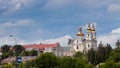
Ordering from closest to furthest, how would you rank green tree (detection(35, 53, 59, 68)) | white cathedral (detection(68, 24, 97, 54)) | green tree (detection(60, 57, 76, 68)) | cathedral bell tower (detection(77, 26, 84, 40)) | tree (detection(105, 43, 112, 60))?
1. green tree (detection(60, 57, 76, 68))
2. green tree (detection(35, 53, 59, 68))
3. tree (detection(105, 43, 112, 60))
4. white cathedral (detection(68, 24, 97, 54))
5. cathedral bell tower (detection(77, 26, 84, 40))

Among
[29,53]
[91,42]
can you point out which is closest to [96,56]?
[91,42]

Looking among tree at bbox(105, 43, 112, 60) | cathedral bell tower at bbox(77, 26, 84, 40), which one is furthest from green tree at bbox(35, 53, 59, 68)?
cathedral bell tower at bbox(77, 26, 84, 40)

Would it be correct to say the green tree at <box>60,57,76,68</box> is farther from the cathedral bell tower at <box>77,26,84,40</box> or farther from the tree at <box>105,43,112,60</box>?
the cathedral bell tower at <box>77,26,84,40</box>

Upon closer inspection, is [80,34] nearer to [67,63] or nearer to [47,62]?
[47,62]

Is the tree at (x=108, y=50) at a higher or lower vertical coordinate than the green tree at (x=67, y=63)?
higher

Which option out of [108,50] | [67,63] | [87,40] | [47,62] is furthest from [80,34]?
[67,63]

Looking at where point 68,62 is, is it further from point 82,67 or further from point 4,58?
point 4,58

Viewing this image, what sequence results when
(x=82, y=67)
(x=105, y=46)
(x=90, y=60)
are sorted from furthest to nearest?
(x=105, y=46)
(x=90, y=60)
(x=82, y=67)

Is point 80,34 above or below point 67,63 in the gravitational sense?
above

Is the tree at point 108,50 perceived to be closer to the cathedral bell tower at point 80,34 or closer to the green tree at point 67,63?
the cathedral bell tower at point 80,34

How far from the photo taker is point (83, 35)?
648 feet

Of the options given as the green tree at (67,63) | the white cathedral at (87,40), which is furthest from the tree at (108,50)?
the green tree at (67,63)

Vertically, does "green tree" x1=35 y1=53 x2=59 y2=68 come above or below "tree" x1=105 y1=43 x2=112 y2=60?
below

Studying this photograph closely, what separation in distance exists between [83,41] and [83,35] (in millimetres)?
2602
